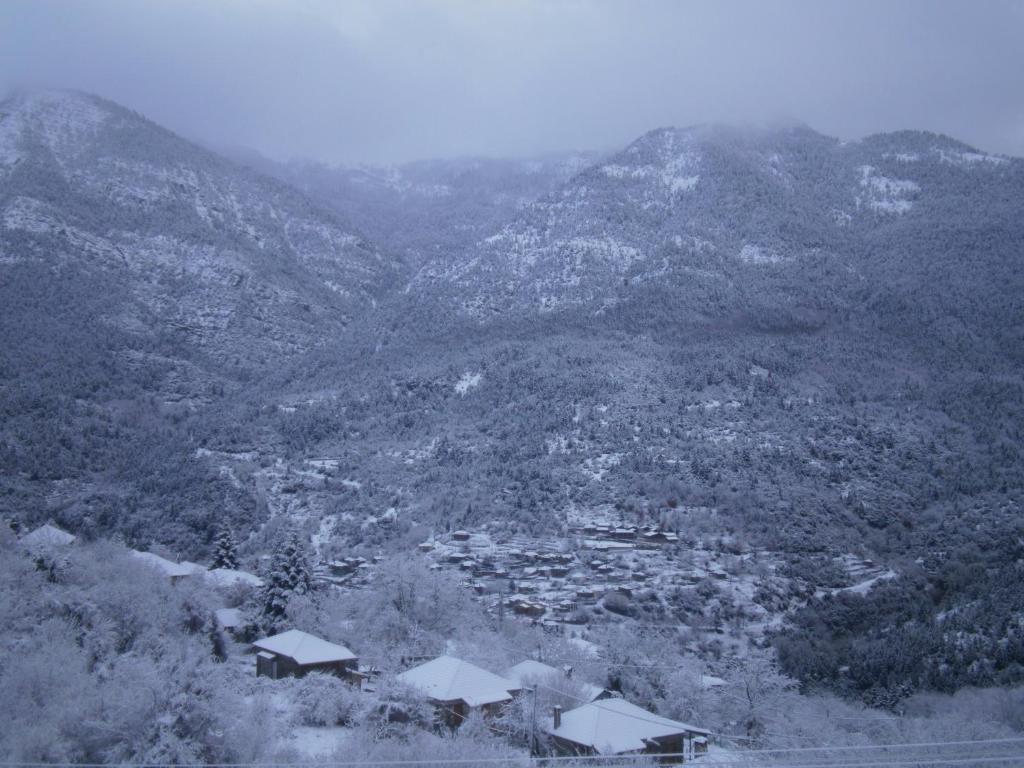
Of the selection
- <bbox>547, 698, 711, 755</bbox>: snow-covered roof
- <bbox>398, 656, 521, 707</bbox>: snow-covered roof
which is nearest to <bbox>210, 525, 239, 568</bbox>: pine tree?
<bbox>398, 656, 521, 707</bbox>: snow-covered roof

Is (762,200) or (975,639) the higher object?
(762,200)

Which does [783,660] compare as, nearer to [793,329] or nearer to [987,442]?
[987,442]

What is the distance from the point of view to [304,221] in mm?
125625

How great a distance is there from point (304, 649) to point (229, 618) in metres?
9.09

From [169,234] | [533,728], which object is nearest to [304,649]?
[533,728]

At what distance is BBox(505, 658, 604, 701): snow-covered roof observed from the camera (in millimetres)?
29688

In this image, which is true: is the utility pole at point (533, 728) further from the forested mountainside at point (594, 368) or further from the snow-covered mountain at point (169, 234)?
the snow-covered mountain at point (169, 234)

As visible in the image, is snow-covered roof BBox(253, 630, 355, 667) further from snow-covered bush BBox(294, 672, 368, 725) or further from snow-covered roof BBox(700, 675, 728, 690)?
snow-covered roof BBox(700, 675, 728, 690)

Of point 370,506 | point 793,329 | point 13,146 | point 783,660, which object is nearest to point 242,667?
point 783,660

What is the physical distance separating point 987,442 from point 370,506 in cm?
4115

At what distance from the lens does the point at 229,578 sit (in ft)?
148

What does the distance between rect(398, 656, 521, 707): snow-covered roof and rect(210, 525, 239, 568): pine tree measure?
28.7m

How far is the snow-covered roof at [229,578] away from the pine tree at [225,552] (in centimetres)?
501

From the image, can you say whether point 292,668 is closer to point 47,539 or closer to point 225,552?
point 47,539
